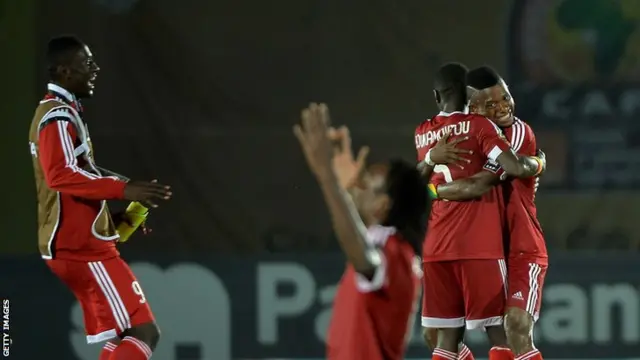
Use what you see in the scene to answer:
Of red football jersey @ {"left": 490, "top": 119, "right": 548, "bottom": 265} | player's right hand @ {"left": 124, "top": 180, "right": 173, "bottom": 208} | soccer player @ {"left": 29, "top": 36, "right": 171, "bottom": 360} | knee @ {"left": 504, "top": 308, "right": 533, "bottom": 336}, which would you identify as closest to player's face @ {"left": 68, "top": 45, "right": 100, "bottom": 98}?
soccer player @ {"left": 29, "top": 36, "right": 171, "bottom": 360}

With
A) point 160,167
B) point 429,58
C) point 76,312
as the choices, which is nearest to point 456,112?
point 429,58

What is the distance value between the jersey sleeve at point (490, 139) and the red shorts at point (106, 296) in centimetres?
185

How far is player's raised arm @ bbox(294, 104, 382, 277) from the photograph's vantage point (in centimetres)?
392

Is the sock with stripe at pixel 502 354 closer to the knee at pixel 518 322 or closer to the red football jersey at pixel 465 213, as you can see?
the knee at pixel 518 322

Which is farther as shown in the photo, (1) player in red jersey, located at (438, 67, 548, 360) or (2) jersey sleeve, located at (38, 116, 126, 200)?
(1) player in red jersey, located at (438, 67, 548, 360)

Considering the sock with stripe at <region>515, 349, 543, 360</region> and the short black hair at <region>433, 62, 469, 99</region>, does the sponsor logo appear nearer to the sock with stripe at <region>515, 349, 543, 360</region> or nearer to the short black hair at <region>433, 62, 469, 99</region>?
the short black hair at <region>433, 62, 469, 99</region>

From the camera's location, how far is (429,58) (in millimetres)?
8859

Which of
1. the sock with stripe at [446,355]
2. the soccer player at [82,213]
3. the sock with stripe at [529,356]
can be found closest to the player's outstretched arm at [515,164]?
the sock with stripe at [529,356]

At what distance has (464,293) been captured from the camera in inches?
265

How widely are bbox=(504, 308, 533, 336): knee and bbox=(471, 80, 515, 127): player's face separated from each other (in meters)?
0.98

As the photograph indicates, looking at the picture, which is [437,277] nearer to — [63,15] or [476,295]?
[476,295]

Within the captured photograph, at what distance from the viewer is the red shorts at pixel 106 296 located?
621 centimetres

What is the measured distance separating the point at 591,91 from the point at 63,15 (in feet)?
11.9

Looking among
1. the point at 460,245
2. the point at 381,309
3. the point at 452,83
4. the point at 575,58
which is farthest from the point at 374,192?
the point at 575,58
